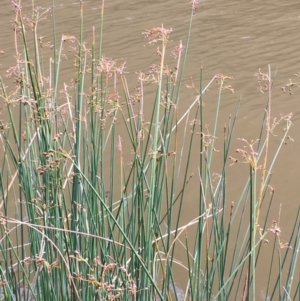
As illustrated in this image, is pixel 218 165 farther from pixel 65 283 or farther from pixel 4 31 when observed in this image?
pixel 4 31

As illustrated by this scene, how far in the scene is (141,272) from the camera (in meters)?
1.34

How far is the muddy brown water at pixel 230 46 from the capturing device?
3068mm

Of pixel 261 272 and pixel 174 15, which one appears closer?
pixel 261 272

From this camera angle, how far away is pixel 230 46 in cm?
481

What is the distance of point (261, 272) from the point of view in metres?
2.33

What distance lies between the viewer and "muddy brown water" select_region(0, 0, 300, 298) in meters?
3.07

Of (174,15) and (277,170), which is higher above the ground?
(174,15)

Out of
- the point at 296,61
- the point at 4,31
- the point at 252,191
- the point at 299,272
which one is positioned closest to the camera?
the point at 252,191

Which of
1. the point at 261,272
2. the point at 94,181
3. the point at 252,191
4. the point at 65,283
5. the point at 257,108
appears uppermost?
the point at 252,191

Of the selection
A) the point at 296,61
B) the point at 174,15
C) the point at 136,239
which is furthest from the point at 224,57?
the point at 136,239

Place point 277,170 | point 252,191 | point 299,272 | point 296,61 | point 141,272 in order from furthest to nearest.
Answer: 1. point 296,61
2. point 277,170
3. point 299,272
4. point 141,272
5. point 252,191

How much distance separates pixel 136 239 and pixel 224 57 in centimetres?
333

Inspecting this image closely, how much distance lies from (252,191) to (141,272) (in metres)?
0.44

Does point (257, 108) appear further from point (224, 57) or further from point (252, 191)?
point (252, 191)
